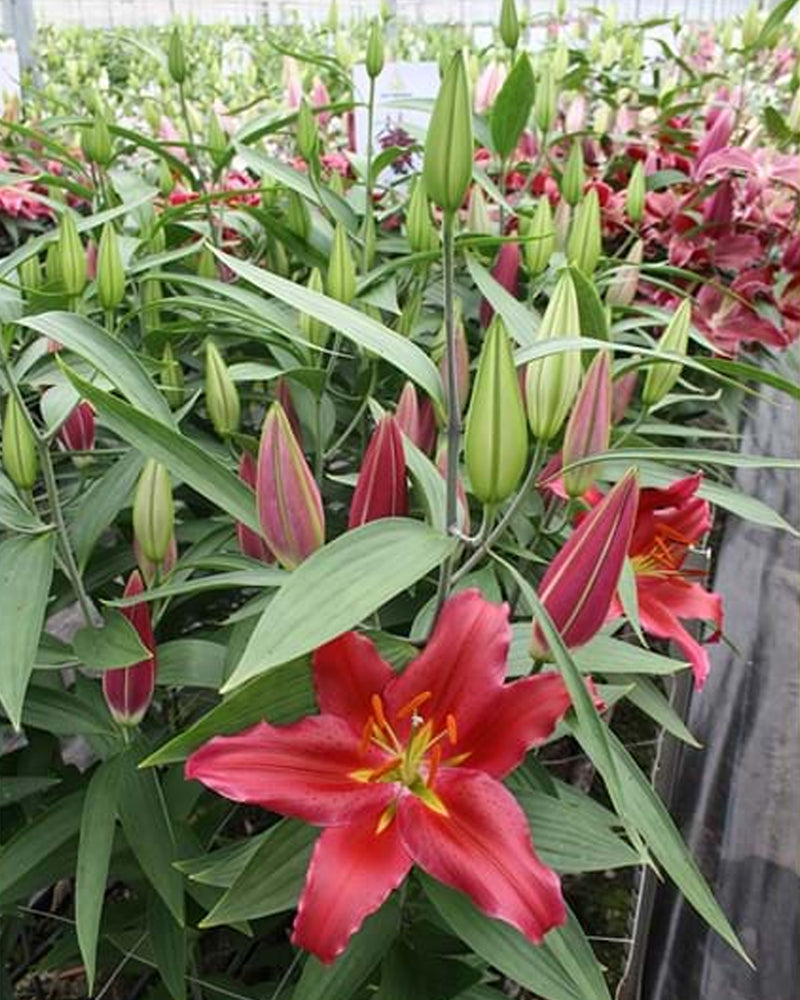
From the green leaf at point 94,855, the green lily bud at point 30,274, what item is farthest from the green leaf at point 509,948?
the green lily bud at point 30,274

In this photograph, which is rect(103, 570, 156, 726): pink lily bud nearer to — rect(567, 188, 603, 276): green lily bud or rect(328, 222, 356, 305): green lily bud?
rect(328, 222, 356, 305): green lily bud

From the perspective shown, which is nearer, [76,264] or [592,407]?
[592,407]

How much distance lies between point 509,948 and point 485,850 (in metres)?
0.08

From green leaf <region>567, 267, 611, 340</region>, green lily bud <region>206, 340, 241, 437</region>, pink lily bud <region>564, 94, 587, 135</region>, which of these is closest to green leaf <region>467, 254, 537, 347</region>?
green leaf <region>567, 267, 611, 340</region>

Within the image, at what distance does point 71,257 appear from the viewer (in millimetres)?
703

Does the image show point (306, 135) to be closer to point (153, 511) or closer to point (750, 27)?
point (153, 511)

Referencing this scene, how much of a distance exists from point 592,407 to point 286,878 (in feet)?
0.84

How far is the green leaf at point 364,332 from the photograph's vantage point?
18.7 inches

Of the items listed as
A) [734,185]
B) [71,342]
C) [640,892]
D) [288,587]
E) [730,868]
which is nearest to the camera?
[288,587]

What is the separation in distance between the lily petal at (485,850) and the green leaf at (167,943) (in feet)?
0.88

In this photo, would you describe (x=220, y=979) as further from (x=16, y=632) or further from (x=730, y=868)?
(x=730, y=868)

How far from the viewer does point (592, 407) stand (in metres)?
0.55

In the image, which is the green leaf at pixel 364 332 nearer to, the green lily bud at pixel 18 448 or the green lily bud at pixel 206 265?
the green lily bud at pixel 18 448

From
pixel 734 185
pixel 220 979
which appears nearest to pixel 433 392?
pixel 220 979
